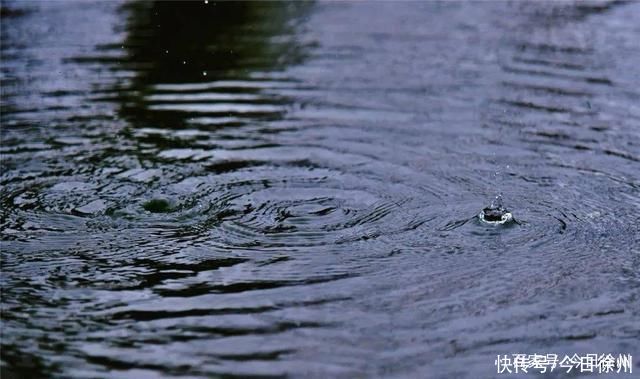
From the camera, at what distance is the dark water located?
4.34 m

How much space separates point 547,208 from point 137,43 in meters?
5.95

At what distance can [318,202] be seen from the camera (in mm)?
5969

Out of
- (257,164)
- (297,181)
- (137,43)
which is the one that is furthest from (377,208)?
(137,43)
